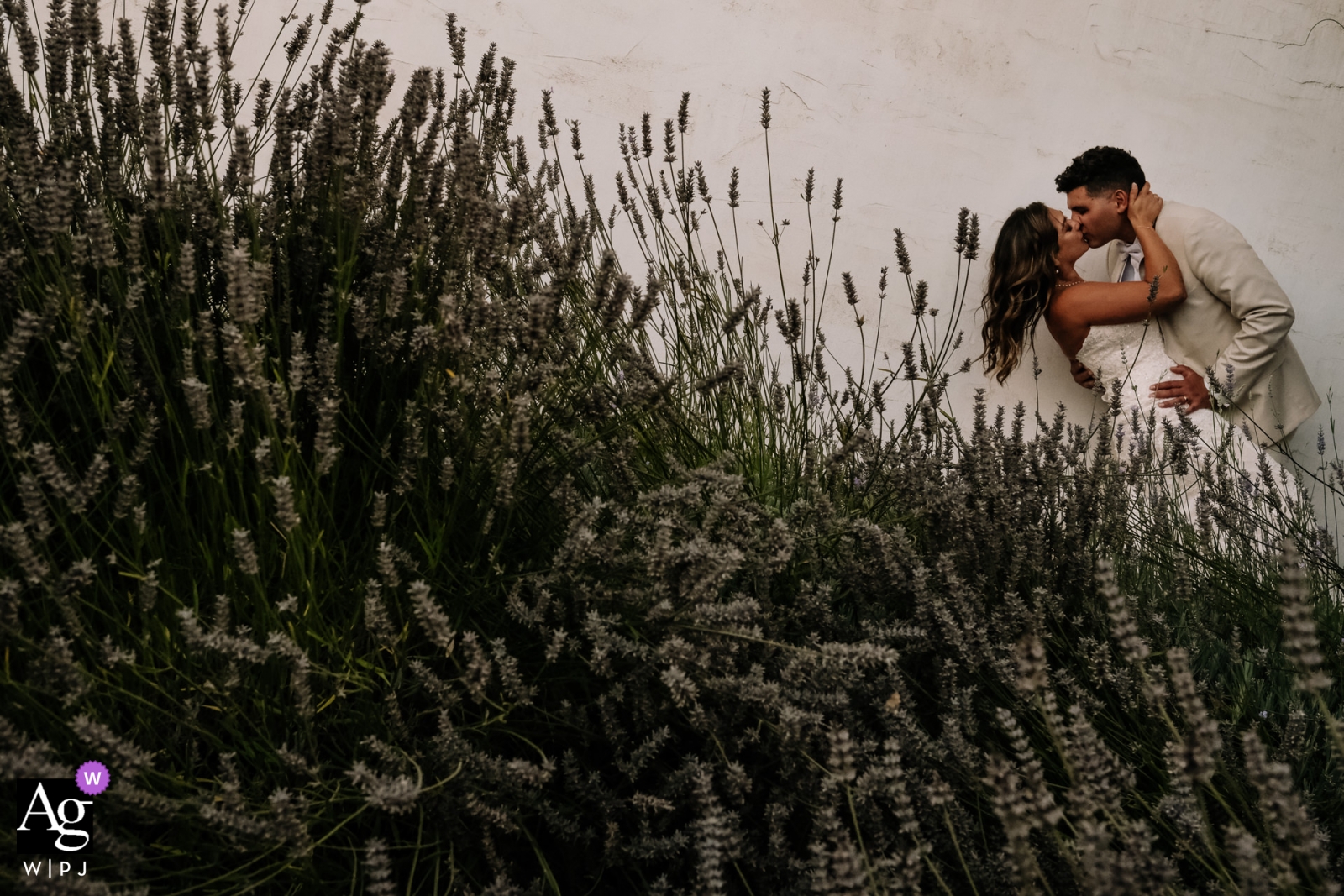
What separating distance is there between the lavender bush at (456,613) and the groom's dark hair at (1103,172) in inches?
92.5

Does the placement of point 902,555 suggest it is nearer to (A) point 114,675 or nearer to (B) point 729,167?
(A) point 114,675

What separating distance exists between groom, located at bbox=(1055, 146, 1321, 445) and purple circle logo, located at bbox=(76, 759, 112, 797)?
326 cm

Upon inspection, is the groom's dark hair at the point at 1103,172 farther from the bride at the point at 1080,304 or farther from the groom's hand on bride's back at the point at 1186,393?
the groom's hand on bride's back at the point at 1186,393

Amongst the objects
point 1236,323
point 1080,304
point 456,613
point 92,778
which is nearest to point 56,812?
point 92,778

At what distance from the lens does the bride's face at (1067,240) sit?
326 centimetres

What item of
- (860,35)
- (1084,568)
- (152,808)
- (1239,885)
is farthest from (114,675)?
(860,35)

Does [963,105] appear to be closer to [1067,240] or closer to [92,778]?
[1067,240]

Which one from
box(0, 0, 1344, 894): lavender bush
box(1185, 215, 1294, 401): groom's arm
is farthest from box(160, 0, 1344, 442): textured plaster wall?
box(0, 0, 1344, 894): lavender bush

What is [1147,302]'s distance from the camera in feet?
10.1

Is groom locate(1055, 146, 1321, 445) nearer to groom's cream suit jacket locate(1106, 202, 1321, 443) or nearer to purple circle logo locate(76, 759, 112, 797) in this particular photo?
groom's cream suit jacket locate(1106, 202, 1321, 443)

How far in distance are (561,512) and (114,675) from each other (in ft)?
1.62

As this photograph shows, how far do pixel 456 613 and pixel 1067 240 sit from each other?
302 cm

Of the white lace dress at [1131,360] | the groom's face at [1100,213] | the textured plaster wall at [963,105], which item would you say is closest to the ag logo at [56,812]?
the textured plaster wall at [963,105]

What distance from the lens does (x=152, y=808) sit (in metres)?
0.75
